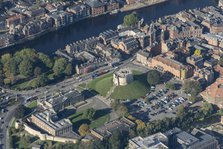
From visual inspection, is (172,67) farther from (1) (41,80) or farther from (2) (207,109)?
(1) (41,80)

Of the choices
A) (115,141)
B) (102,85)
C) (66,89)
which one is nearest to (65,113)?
(66,89)

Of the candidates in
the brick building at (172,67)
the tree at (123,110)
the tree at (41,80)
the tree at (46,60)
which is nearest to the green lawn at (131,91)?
the tree at (123,110)

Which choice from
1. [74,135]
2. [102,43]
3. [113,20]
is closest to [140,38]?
[102,43]

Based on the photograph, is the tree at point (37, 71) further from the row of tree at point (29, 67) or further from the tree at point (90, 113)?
the tree at point (90, 113)

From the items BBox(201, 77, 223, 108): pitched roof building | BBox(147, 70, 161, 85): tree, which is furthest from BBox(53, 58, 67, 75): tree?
BBox(201, 77, 223, 108): pitched roof building

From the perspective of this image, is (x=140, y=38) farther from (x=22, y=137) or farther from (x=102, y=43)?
(x=22, y=137)

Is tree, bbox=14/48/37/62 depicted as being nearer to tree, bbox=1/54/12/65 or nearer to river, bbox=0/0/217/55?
tree, bbox=1/54/12/65
